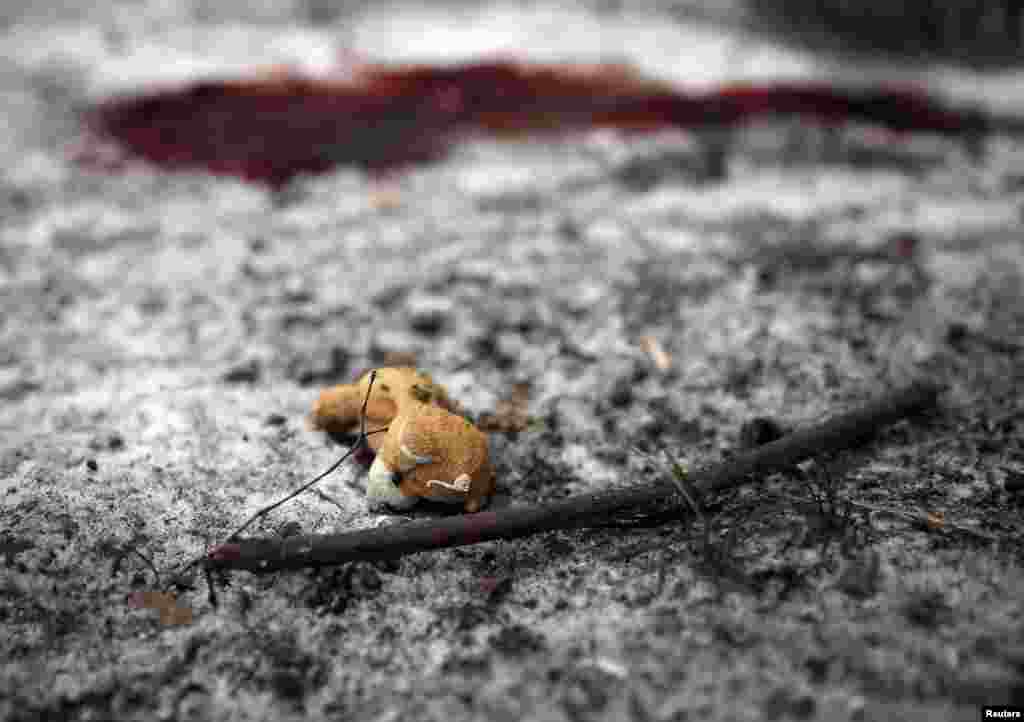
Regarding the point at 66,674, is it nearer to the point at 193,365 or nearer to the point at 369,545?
the point at 369,545

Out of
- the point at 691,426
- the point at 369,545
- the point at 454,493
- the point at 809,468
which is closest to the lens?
the point at 369,545

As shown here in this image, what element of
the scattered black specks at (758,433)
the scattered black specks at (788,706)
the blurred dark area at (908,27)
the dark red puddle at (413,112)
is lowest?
the scattered black specks at (788,706)

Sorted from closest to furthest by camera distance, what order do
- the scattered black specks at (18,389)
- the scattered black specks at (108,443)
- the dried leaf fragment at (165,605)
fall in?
the dried leaf fragment at (165,605) → the scattered black specks at (108,443) → the scattered black specks at (18,389)

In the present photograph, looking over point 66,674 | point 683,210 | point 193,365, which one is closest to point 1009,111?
point 683,210

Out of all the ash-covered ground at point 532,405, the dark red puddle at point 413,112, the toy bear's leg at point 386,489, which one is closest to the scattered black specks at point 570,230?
the ash-covered ground at point 532,405

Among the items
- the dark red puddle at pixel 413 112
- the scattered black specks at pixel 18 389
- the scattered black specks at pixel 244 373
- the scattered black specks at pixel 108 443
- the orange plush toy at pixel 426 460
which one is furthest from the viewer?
the dark red puddle at pixel 413 112

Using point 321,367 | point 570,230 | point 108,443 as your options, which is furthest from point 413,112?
point 108,443

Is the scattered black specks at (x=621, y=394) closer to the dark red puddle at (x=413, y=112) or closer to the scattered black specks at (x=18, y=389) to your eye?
the scattered black specks at (x=18, y=389)
